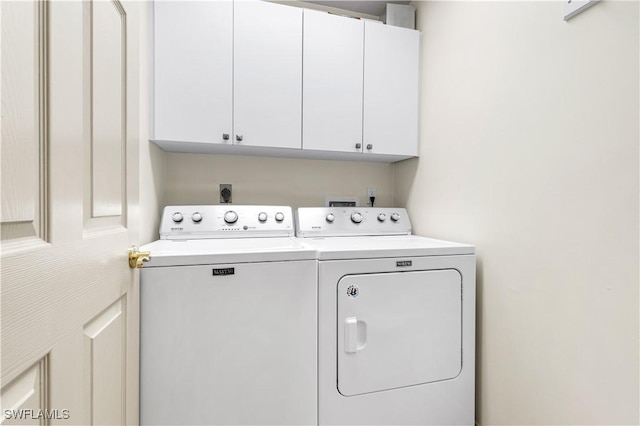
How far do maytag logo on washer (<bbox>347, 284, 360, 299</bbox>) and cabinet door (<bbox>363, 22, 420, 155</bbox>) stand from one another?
911 mm

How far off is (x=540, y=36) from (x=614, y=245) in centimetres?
83

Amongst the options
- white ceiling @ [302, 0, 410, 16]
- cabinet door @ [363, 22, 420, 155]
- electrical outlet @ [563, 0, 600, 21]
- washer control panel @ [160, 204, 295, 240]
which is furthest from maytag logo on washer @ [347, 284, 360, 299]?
white ceiling @ [302, 0, 410, 16]

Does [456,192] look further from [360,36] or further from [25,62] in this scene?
[25,62]

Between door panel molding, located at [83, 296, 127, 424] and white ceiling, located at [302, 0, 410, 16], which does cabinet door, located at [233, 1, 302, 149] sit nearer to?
white ceiling, located at [302, 0, 410, 16]

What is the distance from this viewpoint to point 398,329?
1.36m

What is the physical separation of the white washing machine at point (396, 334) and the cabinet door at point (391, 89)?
30.5 inches

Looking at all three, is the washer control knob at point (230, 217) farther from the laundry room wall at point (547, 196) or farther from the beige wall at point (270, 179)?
the laundry room wall at point (547, 196)

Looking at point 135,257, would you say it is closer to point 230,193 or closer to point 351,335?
point 351,335

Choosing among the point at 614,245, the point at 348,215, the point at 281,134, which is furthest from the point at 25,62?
the point at 348,215

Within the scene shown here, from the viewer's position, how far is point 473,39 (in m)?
1.52

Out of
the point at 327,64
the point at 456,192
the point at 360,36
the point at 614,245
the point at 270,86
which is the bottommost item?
the point at 614,245

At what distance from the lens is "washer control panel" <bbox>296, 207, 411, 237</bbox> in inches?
72.2

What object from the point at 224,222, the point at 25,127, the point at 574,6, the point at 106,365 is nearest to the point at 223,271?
the point at 106,365
